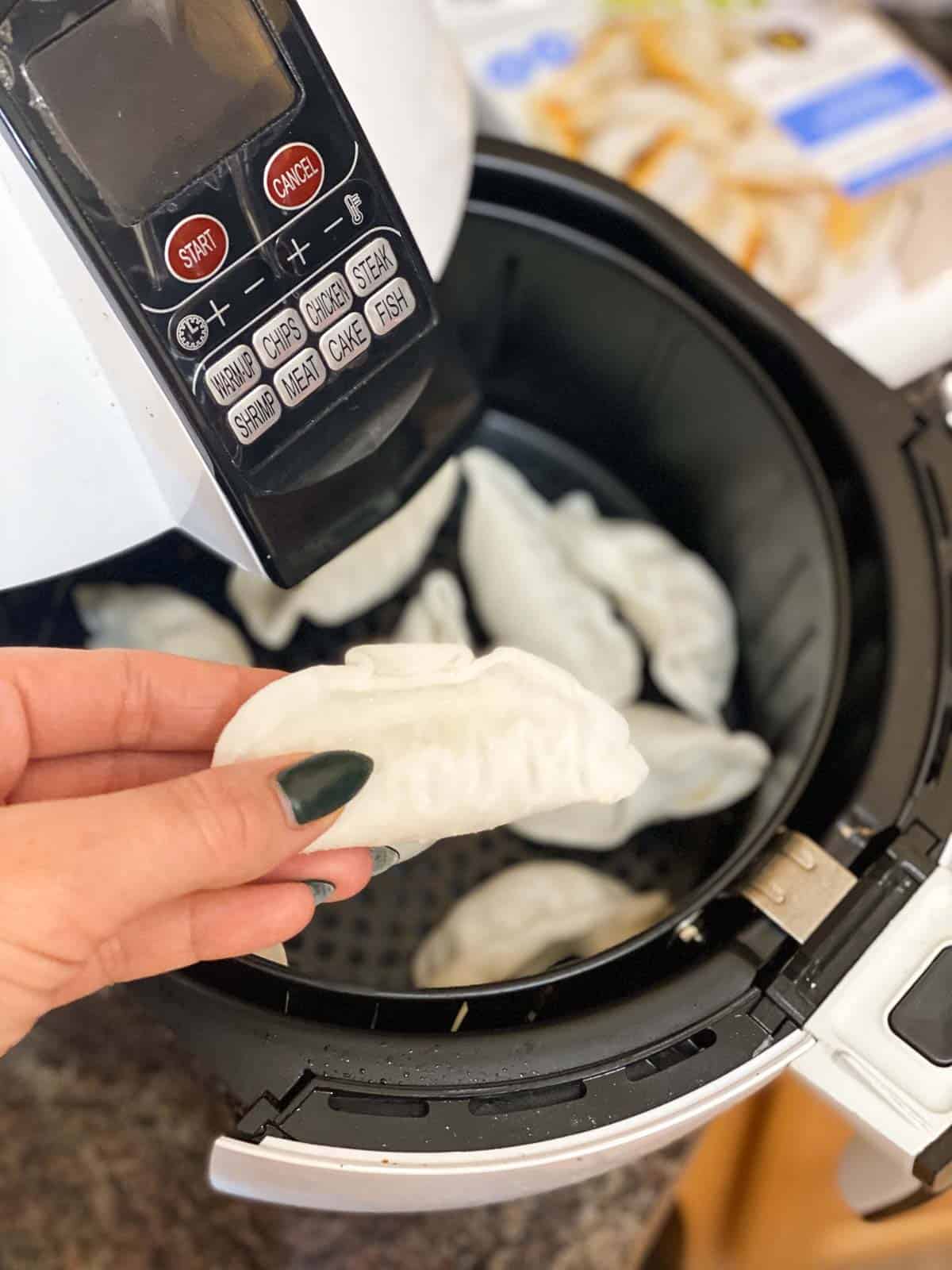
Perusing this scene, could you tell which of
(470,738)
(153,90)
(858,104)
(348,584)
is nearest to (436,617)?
(348,584)

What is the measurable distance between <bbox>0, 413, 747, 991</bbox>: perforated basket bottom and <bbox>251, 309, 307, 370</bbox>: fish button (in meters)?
0.30

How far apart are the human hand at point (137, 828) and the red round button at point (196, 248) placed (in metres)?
0.15

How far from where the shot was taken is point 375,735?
40 cm

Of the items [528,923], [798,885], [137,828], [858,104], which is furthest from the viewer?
[858,104]

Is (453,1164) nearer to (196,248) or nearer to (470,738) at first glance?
(470,738)

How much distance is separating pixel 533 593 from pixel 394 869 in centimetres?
19

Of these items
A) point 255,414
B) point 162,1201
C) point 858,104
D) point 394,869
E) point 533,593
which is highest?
point 858,104

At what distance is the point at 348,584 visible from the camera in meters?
0.67

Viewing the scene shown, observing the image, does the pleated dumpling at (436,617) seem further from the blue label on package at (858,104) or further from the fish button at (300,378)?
the blue label on package at (858,104)

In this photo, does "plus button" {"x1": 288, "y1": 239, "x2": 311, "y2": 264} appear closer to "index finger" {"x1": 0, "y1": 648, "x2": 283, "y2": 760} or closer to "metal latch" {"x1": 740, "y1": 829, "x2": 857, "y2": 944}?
"index finger" {"x1": 0, "y1": 648, "x2": 283, "y2": 760}

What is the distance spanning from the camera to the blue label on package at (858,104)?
802 mm

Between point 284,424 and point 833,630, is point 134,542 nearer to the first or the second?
point 284,424

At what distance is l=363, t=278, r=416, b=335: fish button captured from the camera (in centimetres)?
39

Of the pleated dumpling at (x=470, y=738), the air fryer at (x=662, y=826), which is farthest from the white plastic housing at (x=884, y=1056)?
the pleated dumpling at (x=470, y=738)
